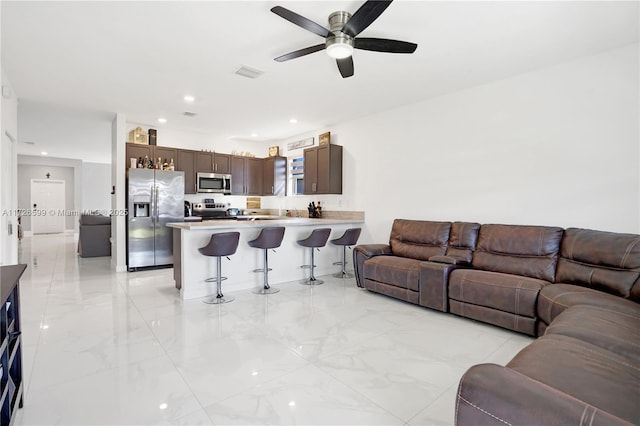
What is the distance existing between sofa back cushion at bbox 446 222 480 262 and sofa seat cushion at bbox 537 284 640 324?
1.01 m

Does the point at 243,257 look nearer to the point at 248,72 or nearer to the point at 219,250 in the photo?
the point at 219,250

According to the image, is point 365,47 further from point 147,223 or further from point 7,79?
point 147,223

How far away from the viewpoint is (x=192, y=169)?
636 centimetres

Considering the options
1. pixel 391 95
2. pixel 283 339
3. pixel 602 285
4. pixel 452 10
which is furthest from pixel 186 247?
pixel 602 285

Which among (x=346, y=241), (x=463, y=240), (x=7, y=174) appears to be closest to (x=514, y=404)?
(x=463, y=240)

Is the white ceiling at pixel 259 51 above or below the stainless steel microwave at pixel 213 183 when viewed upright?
above

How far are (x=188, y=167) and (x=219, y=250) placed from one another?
127 inches

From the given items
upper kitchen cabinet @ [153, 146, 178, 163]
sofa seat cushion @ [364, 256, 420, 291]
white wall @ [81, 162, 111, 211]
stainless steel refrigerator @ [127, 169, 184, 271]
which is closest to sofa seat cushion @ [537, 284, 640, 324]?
sofa seat cushion @ [364, 256, 420, 291]

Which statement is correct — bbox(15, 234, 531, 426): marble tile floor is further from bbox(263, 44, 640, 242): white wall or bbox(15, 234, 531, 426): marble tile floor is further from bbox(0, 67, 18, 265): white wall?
bbox(263, 44, 640, 242): white wall

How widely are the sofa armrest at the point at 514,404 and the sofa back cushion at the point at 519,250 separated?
2.62 meters

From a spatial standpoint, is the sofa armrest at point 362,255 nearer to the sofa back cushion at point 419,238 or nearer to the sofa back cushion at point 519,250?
the sofa back cushion at point 419,238

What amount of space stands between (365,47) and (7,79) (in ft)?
14.1

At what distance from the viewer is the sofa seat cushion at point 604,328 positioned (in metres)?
1.64

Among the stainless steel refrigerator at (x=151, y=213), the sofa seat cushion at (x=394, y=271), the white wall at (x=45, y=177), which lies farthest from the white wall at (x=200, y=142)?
the white wall at (x=45, y=177)
